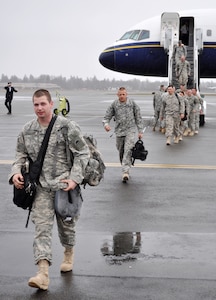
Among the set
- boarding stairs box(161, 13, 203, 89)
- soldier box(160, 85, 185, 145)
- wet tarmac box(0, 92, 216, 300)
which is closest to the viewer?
wet tarmac box(0, 92, 216, 300)

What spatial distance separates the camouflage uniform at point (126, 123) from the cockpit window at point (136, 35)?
20942mm

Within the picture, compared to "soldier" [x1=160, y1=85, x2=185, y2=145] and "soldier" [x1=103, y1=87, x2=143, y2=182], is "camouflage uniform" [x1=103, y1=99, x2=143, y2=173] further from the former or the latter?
"soldier" [x1=160, y1=85, x2=185, y2=145]

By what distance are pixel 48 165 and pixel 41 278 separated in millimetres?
1049

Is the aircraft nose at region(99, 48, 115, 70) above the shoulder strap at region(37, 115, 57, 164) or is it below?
above

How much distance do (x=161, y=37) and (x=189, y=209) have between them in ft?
73.4

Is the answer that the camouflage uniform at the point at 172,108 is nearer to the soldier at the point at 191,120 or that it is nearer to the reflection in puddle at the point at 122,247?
the soldier at the point at 191,120

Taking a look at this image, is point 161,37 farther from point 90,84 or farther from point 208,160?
point 90,84

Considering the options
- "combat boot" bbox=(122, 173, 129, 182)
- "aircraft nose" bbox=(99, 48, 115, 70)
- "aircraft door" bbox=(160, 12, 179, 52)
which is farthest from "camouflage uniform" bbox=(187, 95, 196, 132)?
"aircraft nose" bbox=(99, 48, 115, 70)

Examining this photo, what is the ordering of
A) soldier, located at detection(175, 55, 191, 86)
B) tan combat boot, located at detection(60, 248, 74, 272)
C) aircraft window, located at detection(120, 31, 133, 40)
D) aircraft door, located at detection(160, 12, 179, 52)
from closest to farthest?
tan combat boot, located at detection(60, 248, 74, 272)
soldier, located at detection(175, 55, 191, 86)
aircraft door, located at detection(160, 12, 179, 52)
aircraft window, located at detection(120, 31, 133, 40)

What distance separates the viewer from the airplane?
96.5 feet

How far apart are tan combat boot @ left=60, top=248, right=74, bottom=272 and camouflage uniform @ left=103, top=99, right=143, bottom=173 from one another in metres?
5.35

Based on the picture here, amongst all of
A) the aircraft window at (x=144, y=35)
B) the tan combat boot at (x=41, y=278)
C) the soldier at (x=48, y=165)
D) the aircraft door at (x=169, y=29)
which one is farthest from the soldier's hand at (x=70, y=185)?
the aircraft window at (x=144, y=35)

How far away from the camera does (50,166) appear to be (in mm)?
6031

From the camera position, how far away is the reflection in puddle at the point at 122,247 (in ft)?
22.1
